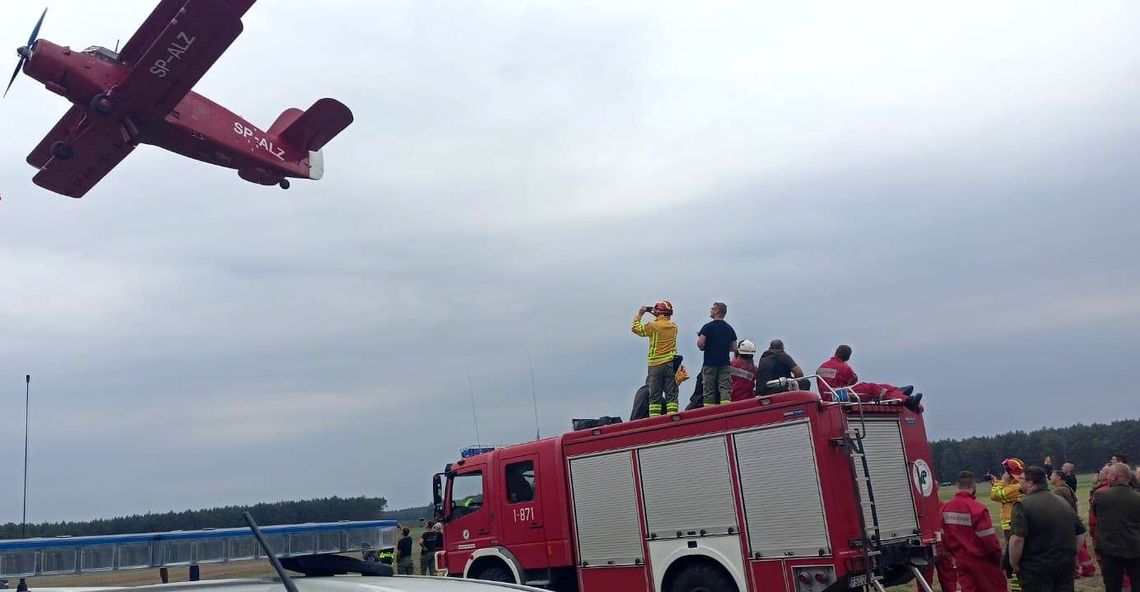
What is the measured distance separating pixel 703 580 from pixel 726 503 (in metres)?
0.91

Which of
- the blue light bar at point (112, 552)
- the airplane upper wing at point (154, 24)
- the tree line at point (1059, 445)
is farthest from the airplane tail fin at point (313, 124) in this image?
the tree line at point (1059, 445)

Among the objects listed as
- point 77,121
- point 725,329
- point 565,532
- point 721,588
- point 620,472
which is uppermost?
point 77,121

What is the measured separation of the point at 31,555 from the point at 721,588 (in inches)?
550

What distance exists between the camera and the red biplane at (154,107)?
42.4ft

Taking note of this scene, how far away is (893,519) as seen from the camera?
955 cm

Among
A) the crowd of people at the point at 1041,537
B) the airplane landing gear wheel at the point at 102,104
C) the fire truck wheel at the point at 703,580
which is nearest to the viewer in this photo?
the crowd of people at the point at 1041,537

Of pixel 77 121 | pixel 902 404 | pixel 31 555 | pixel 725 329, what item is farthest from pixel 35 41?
pixel 902 404

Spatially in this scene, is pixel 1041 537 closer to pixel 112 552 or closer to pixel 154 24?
pixel 154 24

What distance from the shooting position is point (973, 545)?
8.95m

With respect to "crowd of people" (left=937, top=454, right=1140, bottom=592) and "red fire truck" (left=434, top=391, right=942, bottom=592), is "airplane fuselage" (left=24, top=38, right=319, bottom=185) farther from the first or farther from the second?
"crowd of people" (left=937, top=454, right=1140, bottom=592)

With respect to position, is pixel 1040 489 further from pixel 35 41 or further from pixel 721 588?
pixel 35 41

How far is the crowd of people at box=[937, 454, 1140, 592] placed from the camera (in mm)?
7824

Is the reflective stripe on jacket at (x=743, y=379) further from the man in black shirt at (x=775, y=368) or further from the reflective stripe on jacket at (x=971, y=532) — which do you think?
the reflective stripe on jacket at (x=971, y=532)

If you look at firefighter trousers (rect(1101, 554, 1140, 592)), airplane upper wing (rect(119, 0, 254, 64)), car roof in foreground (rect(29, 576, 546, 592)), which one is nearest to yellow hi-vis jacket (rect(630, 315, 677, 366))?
firefighter trousers (rect(1101, 554, 1140, 592))
